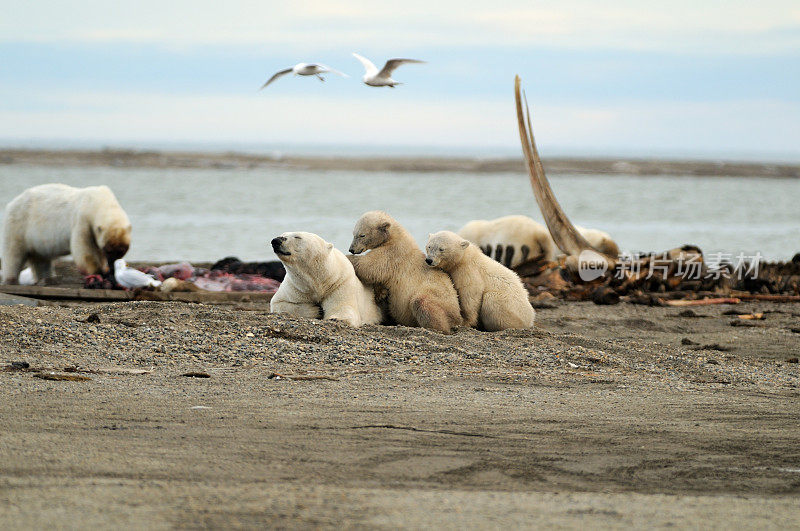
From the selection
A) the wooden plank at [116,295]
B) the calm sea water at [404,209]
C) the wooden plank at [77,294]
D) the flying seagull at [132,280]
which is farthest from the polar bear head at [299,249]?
the calm sea water at [404,209]

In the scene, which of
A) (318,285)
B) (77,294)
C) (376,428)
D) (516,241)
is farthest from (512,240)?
(376,428)

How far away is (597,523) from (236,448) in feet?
5.39

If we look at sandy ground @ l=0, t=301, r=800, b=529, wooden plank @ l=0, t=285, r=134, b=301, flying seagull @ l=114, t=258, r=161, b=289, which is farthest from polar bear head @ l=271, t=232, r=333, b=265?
flying seagull @ l=114, t=258, r=161, b=289

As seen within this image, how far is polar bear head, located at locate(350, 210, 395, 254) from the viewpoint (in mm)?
8344

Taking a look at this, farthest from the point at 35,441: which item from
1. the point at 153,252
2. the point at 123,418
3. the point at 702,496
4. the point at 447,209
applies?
the point at 447,209

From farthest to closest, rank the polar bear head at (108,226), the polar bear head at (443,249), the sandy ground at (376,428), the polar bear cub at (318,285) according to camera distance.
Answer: the polar bear head at (108,226), the polar bear head at (443,249), the polar bear cub at (318,285), the sandy ground at (376,428)

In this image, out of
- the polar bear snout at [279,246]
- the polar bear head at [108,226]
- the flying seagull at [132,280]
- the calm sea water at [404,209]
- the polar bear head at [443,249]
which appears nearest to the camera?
the polar bear snout at [279,246]

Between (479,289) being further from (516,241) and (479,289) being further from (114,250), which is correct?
(516,241)

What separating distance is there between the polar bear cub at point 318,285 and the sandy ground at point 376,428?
0.42 m

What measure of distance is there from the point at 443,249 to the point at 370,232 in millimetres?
650

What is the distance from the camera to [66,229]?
11508mm

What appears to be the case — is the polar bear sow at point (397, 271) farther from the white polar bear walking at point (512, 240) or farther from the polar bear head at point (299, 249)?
the white polar bear walking at point (512, 240)

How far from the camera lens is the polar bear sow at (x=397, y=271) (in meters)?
8.20

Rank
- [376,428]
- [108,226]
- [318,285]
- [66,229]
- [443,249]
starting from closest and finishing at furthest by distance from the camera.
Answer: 1. [376,428]
2. [318,285]
3. [443,249]
4. [108,226]
5. [66,229]
